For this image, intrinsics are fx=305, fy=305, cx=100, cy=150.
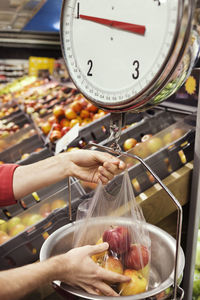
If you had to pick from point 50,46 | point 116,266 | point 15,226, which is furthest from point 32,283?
point 50,46

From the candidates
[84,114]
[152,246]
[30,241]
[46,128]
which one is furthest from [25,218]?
[84,114]

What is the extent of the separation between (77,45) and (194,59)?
36 centimetres

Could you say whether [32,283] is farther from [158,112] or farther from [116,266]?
Result: [158,112]

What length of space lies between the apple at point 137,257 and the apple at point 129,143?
129cm

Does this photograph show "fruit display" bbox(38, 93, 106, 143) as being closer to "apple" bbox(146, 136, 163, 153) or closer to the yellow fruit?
"apple" bbox(146, 136, 163, 153)

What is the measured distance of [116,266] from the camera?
998 millimetres

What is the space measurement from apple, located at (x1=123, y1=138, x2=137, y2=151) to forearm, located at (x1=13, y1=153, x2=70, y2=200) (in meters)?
1.00

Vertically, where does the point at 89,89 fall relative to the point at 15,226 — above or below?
above

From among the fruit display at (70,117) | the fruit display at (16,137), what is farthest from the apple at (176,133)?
the fruit display at (16,137)

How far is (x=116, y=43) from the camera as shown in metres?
0.80

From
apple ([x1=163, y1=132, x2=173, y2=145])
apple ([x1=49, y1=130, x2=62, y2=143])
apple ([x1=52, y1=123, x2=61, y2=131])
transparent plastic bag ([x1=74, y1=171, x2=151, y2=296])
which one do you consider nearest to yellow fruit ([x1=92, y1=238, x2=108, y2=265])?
transparent plastic bag ([x1=74, y1=171, x2=151, y2=296])

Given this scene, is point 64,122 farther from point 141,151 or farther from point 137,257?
point 137,257

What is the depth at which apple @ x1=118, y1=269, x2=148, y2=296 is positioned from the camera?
942mm

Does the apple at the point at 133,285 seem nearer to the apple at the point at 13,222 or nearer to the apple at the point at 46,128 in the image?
the apple at the point at 13,222
